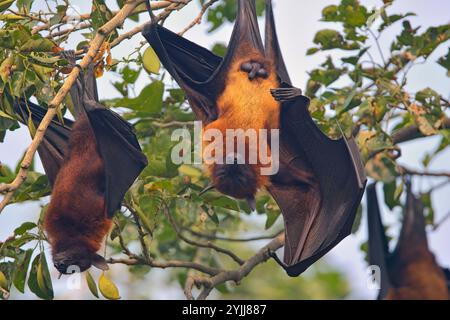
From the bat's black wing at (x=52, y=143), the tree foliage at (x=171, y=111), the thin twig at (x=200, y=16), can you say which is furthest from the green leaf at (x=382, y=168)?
the bat's black wing at (x=52, y=143)

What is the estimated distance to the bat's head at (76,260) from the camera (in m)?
7.37

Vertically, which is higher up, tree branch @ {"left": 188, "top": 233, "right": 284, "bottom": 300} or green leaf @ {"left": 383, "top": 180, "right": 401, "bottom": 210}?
green leaf @ {"left": 383, "top": 180, "right": 401, "bottom": 210}

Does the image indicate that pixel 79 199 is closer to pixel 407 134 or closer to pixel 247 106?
pixel 247 106

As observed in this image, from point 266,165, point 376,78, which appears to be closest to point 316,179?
point 266,165

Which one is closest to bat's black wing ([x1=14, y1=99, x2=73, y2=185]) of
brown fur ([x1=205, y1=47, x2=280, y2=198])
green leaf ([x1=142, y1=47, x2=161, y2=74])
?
green leaf ([x1=142, y1=47, x2=161, y2=74])

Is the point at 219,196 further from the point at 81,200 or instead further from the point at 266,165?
the point at 81,200

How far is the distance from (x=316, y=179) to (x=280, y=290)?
20.8 ft

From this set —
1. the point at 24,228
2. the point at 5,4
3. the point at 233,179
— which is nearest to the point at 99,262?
the point at 24,228

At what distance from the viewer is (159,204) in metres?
7.25

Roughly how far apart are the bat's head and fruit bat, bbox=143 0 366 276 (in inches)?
58.4

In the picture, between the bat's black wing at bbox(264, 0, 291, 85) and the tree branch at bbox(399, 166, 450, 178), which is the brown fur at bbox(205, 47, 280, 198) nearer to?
the bat's black wing at bbox(264, 0, 291, 85)

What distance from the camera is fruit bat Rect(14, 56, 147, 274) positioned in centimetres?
734

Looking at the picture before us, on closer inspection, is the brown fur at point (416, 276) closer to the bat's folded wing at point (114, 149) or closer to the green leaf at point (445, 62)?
the green leaf at point (445, 62)

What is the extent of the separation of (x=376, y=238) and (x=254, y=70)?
2673mm
